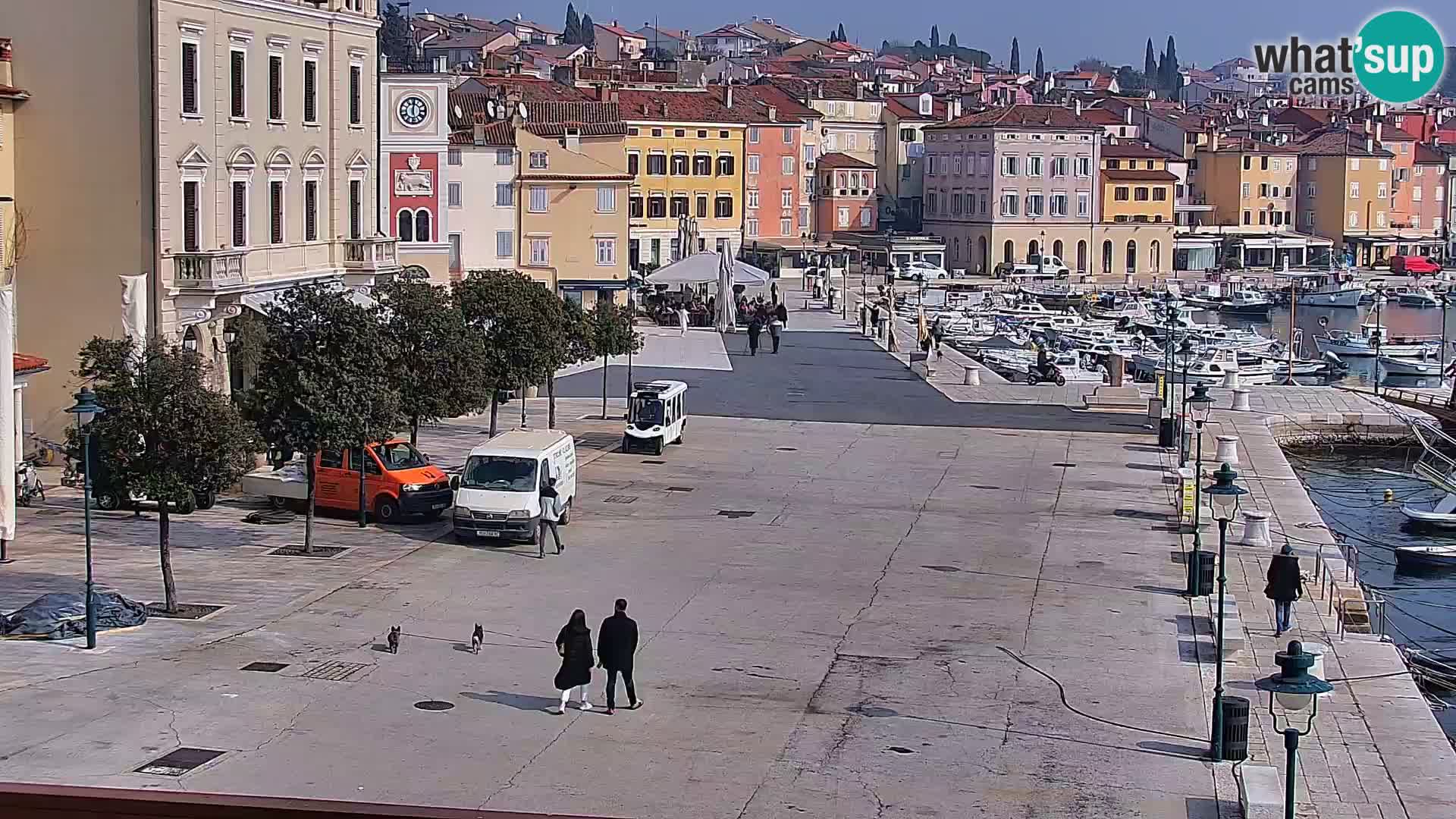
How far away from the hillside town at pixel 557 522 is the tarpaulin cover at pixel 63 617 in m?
0.04

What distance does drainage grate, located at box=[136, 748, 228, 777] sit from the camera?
13.4 metres

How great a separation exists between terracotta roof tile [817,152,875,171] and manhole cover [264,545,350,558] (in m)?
94.3

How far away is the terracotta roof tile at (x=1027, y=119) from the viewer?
4161 inches

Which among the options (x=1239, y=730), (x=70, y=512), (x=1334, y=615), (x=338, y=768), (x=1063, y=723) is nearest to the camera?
(x=338, y=768)

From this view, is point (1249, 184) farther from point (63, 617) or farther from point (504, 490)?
point (63, 617)

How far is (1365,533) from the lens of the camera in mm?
34875

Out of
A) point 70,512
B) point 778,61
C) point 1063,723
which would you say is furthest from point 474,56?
point 1063,723

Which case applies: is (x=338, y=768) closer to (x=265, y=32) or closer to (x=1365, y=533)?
(x=265, y=32)

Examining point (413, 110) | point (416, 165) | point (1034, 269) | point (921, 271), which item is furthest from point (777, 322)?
point (1034, 269)

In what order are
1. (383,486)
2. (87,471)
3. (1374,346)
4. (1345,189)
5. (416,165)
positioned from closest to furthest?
1. (87,471)
2. (383,486)
3. (416,165)
4. (1374,346)
5. (1345,189)

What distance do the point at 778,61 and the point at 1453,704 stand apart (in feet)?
493

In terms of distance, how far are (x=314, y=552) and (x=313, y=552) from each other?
17 mm

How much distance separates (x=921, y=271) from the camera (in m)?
101

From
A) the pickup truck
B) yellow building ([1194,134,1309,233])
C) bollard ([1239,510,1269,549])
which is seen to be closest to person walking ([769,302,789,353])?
bollard ([1239,510,1269,549])
